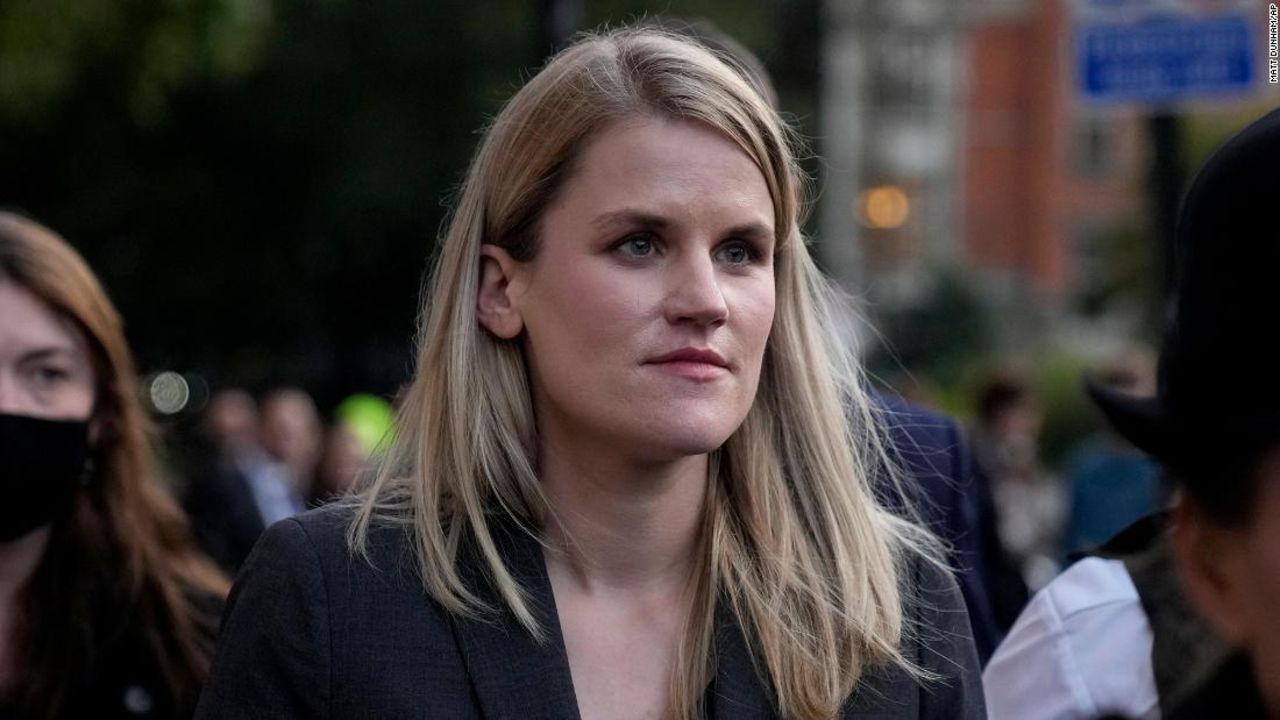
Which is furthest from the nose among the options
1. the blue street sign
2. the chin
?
the blue street sign

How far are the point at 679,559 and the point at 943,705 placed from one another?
0.48 metres

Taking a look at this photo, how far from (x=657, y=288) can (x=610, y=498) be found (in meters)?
0.36

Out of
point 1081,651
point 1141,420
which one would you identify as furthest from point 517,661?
point 1141,420

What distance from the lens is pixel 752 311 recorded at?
9.69 ft

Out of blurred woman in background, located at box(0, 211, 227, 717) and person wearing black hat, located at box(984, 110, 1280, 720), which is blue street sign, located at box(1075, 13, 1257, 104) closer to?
blurred woman in background, located at box(0, 211, 227, 717)

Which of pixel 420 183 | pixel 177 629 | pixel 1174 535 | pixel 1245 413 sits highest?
pixel 420 183

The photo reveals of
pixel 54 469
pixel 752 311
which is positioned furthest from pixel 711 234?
pixel 54 469

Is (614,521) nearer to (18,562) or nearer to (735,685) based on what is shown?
(735,685)

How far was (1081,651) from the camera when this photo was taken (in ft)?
8.93

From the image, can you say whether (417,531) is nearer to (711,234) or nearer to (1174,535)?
(711,234)

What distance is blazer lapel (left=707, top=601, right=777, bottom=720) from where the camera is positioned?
284 centimetres

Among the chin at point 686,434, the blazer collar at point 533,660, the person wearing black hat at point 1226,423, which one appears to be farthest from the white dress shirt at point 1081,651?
the person wearing black hat at point 1226,423

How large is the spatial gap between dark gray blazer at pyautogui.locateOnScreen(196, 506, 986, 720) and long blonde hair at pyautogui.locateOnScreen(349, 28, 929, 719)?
0.03m

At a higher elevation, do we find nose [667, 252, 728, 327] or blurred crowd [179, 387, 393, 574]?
nose [667, 252, 728, 327]
